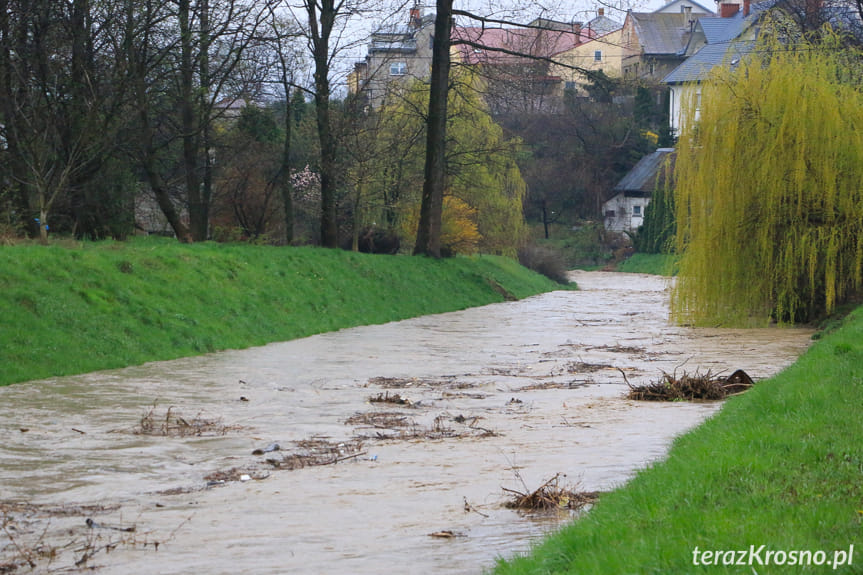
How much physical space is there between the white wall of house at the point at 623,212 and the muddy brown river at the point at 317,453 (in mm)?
62976

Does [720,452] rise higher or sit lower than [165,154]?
lower

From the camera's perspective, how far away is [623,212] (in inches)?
3305

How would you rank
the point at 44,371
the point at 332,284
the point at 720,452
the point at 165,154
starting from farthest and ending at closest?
the point at 165,154 → the point at 332,284 → the point at 44,371 → the point at 720,452

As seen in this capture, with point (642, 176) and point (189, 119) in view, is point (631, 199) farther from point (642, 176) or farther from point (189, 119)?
point (189, 119)

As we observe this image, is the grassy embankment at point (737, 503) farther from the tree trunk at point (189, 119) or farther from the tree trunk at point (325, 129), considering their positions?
the tree trunk at point (325, 129)

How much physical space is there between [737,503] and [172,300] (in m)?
17.0

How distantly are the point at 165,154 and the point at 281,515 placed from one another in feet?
90.1

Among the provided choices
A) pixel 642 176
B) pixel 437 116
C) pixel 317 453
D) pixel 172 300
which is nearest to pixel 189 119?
pixel 437 116

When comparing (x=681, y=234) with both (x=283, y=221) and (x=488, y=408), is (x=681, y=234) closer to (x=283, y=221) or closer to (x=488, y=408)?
(x=488, y=408)

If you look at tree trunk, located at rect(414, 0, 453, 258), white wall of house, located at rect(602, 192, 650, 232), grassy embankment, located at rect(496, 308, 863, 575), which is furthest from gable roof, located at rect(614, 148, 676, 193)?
grassy embankment, located at rect(496, 308, 863, 575)

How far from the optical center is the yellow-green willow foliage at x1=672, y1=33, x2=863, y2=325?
81.8ft

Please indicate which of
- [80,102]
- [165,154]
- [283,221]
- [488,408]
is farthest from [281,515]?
[283,221]

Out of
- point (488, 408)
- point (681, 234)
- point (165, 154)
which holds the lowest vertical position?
point (488, 408)

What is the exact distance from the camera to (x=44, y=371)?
50.7 feet
